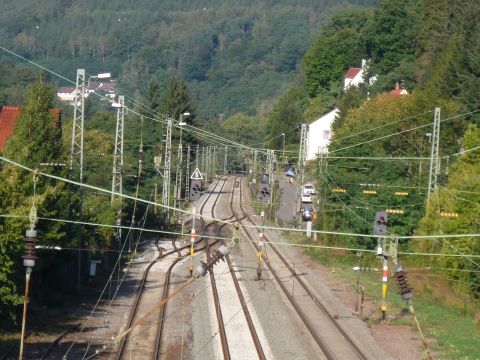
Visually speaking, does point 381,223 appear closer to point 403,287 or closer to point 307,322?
point 307,322

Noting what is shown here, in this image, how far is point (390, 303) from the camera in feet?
89.9

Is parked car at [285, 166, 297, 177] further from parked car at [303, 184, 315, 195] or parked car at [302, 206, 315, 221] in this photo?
parked car at [302, 206, 315, 221]

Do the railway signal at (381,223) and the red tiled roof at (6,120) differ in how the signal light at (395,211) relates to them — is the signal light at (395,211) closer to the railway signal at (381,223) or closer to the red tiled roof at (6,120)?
the railway signal at (381,223)

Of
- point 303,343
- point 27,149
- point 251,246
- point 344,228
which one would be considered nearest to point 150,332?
point 303,343

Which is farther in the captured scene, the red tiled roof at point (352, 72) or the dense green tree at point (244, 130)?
the dense green tree at point (244, 130)

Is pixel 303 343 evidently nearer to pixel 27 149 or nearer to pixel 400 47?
pixel 27 149

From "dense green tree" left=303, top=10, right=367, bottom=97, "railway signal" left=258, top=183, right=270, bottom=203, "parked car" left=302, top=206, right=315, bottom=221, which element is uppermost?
"dense green tree" left=303, top=10, right=367, bottom=97

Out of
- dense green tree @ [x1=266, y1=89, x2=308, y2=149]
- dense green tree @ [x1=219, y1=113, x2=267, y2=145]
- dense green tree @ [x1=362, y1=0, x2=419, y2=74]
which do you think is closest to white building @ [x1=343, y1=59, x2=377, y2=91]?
dense green tree @ [x1=362, y1=0, x2=419, y2=74]

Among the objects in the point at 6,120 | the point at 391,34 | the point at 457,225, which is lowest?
the point at 457,225

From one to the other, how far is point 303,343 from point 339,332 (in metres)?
1.75

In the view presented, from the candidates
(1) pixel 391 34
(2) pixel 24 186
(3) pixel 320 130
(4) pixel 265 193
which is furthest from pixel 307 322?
(1) pixel 391 34

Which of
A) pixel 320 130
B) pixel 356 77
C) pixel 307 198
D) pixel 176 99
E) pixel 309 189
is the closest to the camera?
pixel 307 198

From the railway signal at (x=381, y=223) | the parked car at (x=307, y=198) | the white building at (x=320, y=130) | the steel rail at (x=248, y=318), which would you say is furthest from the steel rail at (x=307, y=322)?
the white building at (x=320, y=130)

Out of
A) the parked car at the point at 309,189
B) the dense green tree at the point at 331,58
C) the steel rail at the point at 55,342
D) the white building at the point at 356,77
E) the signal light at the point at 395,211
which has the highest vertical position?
the dense green tree at the point at 331,58
